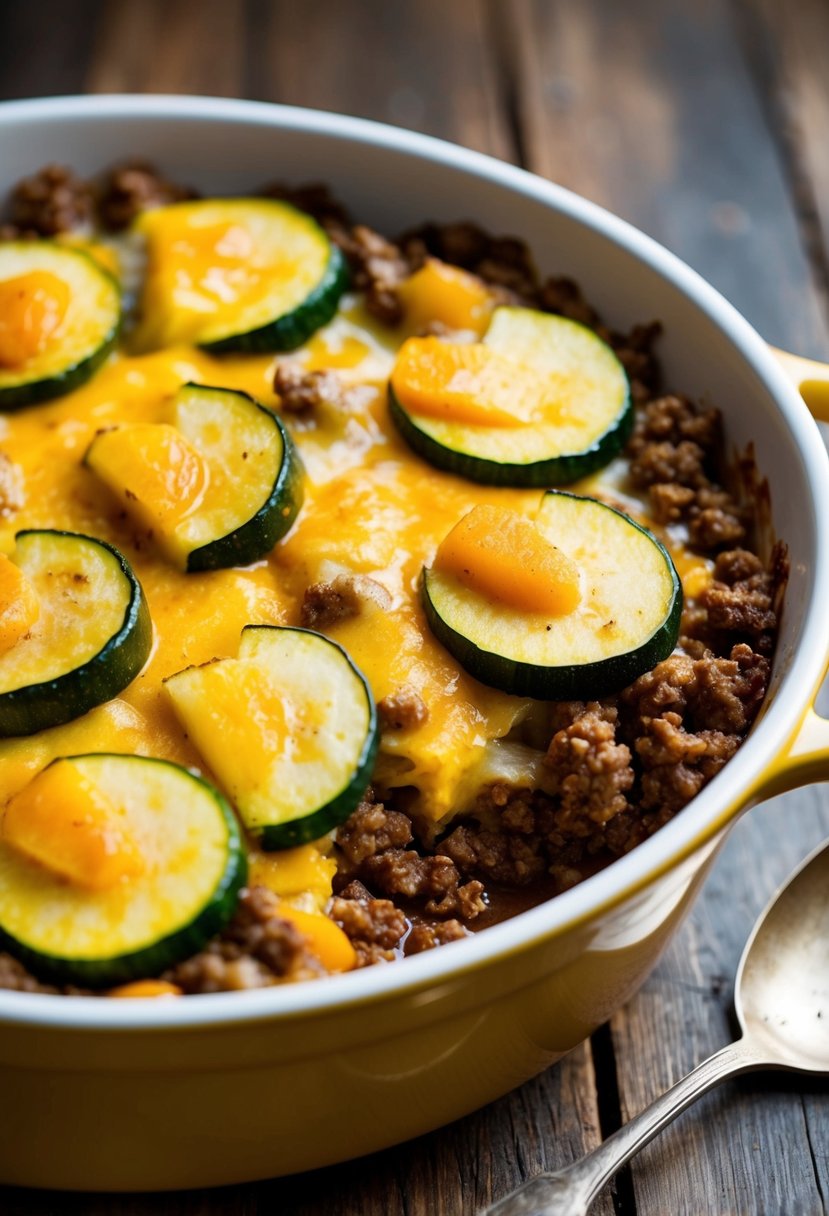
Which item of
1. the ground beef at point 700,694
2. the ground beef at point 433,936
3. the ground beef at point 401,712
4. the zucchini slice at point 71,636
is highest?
the ground beef at point 700,694

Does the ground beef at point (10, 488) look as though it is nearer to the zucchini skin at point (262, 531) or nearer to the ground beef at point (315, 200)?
the zucchini skin at point (262, 531)

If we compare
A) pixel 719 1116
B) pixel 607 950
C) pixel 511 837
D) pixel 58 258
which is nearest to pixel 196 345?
pixel 58 258

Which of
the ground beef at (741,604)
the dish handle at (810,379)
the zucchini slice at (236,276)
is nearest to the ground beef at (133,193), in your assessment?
the zucchini slice at (236,276)

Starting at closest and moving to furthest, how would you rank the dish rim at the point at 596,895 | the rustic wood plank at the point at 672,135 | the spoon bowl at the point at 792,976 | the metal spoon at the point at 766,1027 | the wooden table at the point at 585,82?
the dish rim at the point at 596,895 → the metal spoon at the point at 766,1027 → the spoon bowl at the point at 792,976 → the rustic wood plank at the point at 672,135 → the wooden table at the point at 585,82

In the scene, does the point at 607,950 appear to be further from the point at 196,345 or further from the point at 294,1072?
the point at 196,345

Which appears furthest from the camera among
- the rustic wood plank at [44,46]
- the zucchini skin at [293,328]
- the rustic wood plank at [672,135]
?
the rustic wood plank at [44,46]

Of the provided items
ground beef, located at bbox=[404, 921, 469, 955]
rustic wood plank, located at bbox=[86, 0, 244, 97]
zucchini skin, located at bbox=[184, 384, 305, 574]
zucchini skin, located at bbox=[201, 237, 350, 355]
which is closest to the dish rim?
ground beef, located at bbox=[404, 921, 469, 955]

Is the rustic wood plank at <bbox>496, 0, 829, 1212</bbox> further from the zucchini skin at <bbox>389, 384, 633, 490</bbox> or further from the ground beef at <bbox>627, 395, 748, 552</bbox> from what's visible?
the zucchini skin at <bbox>389, 384, 633, 490</bbox>
